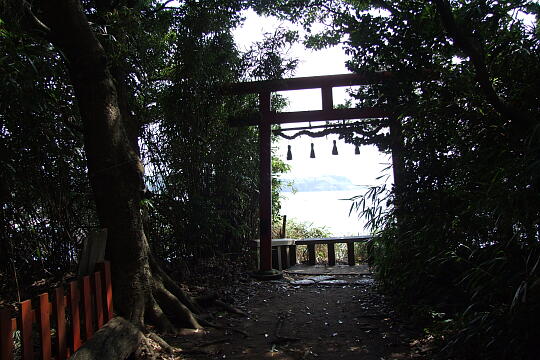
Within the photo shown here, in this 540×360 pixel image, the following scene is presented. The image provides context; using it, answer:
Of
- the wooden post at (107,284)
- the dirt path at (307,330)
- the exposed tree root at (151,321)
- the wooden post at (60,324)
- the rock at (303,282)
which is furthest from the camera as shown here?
the rock at (303,282)

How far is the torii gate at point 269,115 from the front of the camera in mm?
6242

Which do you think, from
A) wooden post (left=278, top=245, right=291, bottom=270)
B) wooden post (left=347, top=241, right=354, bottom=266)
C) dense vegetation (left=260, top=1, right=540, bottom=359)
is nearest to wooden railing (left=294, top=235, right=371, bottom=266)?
wooden post (left=347, top=241, right=354, bottom=266)

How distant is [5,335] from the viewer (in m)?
1.89

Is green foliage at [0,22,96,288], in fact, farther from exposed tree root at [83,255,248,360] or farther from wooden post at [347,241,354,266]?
wooden post at [347,241,354,266]

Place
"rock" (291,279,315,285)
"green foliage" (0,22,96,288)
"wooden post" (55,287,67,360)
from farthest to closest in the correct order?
1. "rock" (291,279,315,285)
2. "green foliage" (0,22,96,288)
3. "wooden post" (55,287,67,360)

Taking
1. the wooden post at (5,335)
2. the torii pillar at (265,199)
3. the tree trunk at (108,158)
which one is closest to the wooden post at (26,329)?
the wooden post at (5,335)

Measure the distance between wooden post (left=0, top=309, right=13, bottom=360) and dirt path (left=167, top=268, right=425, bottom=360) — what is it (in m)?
1.53

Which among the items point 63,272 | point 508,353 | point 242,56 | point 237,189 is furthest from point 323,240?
point 508,353

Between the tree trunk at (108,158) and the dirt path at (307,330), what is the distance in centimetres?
68

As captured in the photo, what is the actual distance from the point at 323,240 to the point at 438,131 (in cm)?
500

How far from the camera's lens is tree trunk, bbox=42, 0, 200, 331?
10.1 feet

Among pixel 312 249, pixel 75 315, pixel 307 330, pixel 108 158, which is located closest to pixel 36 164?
pixel 108 158

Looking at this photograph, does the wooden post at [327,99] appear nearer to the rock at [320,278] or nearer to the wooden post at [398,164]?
the wooden post at [398,164]

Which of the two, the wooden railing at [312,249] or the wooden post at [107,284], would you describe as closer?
the wooden post at [107,284]
